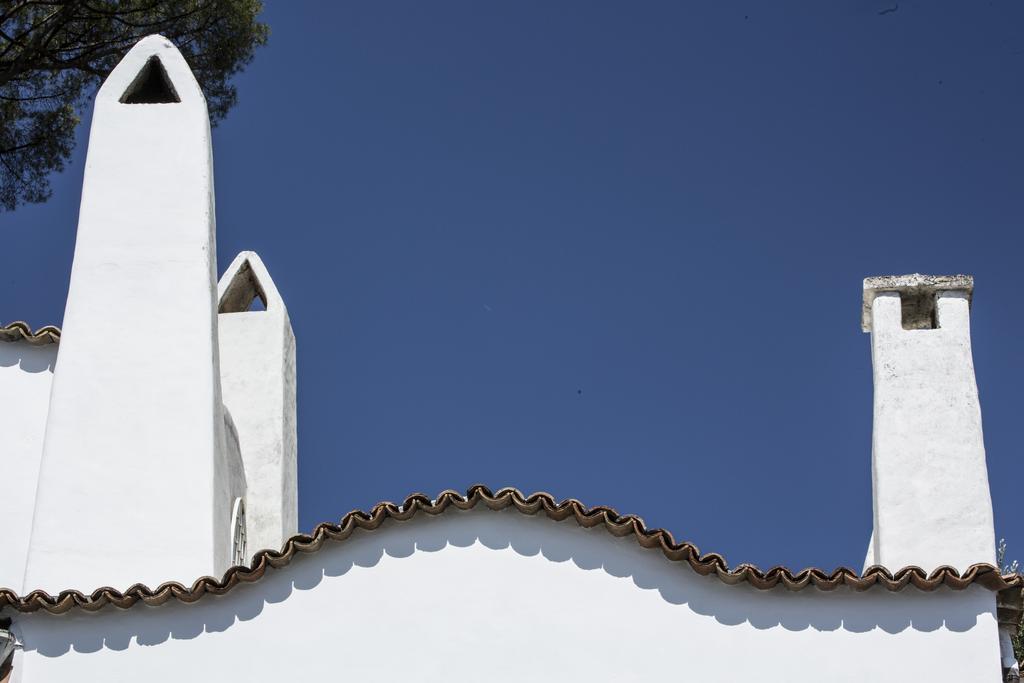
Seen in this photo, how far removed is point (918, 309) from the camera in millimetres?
11758

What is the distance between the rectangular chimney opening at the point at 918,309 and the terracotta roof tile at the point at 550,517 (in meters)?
2.65

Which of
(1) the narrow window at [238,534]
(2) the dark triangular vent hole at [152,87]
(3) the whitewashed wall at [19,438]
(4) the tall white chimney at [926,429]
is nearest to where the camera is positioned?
(4) the tall white chimney at [926,429]

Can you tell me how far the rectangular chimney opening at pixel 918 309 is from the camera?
11.7 meters

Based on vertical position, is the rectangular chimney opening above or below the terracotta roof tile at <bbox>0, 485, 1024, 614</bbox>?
above

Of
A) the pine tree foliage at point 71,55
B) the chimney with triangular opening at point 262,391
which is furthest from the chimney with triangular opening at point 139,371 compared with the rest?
the pine tree foliage at point 71,55

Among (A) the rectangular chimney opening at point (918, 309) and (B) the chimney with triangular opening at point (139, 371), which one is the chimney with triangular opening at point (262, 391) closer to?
(B) the chimney with triangular opening at point (139, 371)

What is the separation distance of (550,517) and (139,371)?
312 cm

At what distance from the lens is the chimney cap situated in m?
11.5

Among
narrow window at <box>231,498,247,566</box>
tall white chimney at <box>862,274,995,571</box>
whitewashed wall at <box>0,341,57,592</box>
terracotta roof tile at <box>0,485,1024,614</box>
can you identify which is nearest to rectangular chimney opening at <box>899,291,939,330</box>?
tall white chimney at <box>862,274,995,571</box>

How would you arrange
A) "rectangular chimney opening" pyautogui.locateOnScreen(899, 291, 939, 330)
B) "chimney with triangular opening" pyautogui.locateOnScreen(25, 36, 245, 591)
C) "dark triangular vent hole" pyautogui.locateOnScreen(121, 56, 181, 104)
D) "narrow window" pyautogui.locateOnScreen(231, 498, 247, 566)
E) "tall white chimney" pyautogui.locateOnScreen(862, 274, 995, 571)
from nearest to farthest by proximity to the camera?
1. "chimney with triangular opening" pyautogui.locateOnScreen(25, 36, 245, 591)
2. "tall white chimney" pyautogui.locateOnScreen(862, 274, 995, 571)
3. "rectangular chimney opening" pyautogui.locateOnScreen(899, 291, 939, 330)
4. "narrow window" pyautogui.locateOnScreen(231, 498, 247, 566)
5. "dark triangular vent hole" pyautogui.locateOnScreen(121, 56, 181, 104)

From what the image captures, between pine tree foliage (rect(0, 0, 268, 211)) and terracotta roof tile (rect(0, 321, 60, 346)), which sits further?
pine tree foliage (rect(0, 0, 268, 211))

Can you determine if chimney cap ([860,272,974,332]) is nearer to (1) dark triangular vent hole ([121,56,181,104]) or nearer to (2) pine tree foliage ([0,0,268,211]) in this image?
(1) dark triangular vent hole ([121,56,181,104])

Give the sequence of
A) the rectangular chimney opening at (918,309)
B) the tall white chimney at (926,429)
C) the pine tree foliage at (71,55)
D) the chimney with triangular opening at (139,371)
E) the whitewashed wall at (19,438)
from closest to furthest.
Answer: the chimney with triangular opening at (139,371), the tall white chimney at (926,429), the rectangular chimney opening at (918,309), the whitewashed wall at (19,438), the pine tree foliage at (71,55)

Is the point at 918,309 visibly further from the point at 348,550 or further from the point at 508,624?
the point at 348,550
